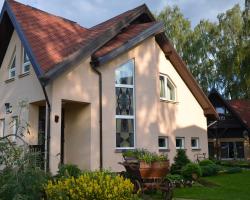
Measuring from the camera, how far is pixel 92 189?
6.69 m

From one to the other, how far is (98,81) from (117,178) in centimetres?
693

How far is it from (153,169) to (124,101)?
15.6 feet

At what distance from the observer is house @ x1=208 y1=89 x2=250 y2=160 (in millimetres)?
34522

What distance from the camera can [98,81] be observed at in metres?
13.6

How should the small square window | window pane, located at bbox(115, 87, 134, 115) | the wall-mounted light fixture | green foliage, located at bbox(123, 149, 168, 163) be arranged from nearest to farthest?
green foliage, located at bbox(123, 149, 168, 163), window pane, located at bbox(115, 87, 134, 115), the wall-mounted light fixture, the small square window

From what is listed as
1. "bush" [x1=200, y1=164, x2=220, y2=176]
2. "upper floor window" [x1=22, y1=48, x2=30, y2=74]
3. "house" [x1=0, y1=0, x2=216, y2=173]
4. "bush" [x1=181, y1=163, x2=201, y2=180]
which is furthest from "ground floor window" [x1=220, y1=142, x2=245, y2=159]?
"upper floor window" [x1=22, y1=48, x2=30, y2=74]

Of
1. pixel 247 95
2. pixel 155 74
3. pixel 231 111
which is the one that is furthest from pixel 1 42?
pixel 247 95

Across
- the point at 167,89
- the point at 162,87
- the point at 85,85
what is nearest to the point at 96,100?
the point at 85,85

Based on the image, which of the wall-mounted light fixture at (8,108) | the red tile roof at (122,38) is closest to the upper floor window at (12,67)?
the wall-mounted light fixture at (8,108)

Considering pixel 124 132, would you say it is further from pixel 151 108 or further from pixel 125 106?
pixel 151 108

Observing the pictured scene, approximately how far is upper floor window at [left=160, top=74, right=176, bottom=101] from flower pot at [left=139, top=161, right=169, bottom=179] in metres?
7.24

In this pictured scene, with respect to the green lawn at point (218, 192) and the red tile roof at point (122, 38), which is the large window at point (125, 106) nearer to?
the red tile roof at point (122, 38)

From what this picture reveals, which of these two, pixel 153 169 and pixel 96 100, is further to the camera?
pixel 96 100

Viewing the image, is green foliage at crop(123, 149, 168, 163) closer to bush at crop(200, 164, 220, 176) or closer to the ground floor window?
bush at crop(200, 164, 220, 176)
